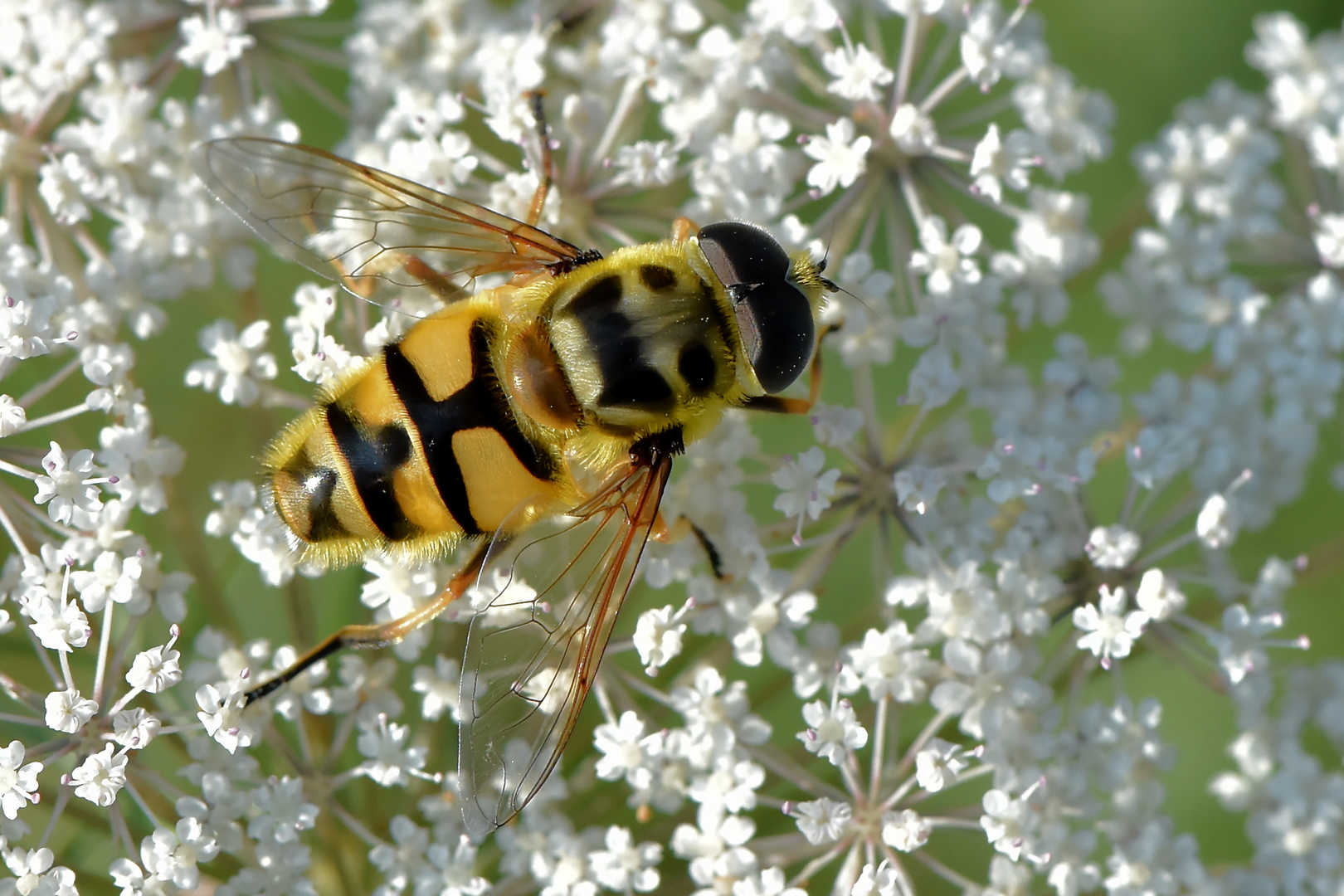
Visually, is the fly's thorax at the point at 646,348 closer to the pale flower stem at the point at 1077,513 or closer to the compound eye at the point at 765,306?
the compound eye at the point at 765,306

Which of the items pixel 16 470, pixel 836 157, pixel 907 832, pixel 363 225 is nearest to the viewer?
pixel 16 470

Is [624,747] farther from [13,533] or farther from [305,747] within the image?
[13,533]

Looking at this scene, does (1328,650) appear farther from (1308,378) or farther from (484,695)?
(484,695)

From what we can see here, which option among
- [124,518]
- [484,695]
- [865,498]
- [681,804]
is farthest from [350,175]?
[681,804]

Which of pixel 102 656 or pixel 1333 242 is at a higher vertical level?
pixel 1333 242

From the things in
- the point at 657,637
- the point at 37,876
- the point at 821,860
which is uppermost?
the point at 657,637

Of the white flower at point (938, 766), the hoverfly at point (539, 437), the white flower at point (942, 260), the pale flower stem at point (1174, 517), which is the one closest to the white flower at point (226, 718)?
the hoverfly at point (539, 437)

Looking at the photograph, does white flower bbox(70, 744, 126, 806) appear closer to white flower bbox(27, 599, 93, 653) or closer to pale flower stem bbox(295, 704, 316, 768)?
white flower bbox(27, 599, 93, 653)

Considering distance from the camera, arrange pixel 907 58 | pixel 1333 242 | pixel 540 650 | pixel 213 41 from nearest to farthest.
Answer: pixel 540 650
pixel 907 58
pixel 213 41
pixel 1333 242

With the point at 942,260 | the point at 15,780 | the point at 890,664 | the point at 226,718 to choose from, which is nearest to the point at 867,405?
the point at 942,260
